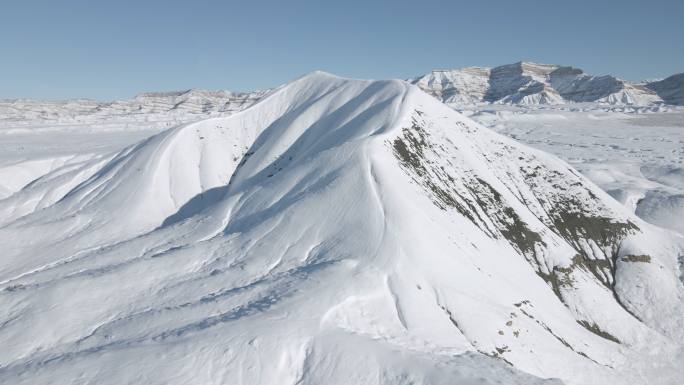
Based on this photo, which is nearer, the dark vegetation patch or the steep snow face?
the steep snow face

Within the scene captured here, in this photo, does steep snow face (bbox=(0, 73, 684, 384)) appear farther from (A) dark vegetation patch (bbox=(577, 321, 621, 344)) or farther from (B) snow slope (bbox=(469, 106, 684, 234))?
(B) snow slope (bbox=(469, 106, 684, 234))

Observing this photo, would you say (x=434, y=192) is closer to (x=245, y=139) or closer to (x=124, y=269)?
(x=124, y=269)

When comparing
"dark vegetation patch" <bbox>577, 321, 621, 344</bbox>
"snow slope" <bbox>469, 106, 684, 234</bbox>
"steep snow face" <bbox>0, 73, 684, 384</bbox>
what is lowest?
"dark vegetation patch" <bbox>577, 321, 621, 344</bbox>

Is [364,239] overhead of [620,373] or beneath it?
overhead

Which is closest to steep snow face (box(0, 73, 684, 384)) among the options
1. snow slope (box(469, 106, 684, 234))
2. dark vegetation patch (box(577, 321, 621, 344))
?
dark vegetation patch (box(577, 321, 621, 344))

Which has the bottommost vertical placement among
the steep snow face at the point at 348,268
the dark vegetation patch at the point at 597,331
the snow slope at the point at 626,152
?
the dark vegetation patch at the point at 597,331

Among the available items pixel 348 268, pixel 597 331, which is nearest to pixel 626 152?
pixel 597 331

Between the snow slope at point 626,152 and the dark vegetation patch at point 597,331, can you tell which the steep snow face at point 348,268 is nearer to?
the dark vegetation patch at point 597,331

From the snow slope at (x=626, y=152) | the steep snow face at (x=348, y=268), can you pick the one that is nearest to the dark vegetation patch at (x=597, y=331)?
the steep snow face at (x=348, y=268)

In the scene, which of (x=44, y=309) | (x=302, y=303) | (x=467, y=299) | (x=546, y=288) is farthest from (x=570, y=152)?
(x=44, y=309)
